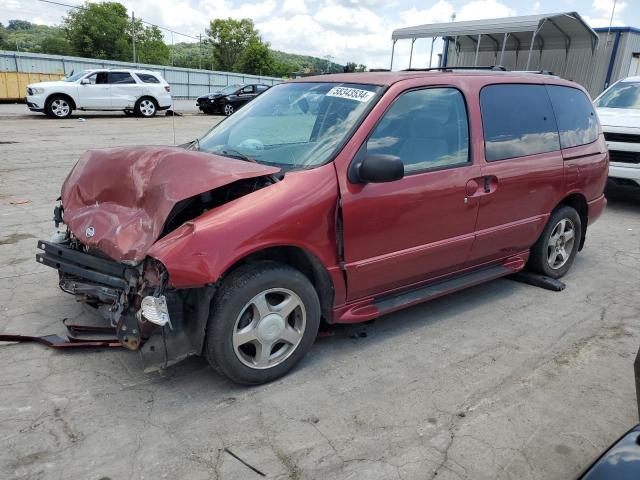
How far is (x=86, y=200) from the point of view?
3.30 meters

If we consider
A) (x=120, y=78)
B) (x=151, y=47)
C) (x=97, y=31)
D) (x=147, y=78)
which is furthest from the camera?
(x=151, y=47)

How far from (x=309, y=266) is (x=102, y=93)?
18.9m

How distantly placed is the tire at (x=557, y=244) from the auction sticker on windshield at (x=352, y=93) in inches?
89.8

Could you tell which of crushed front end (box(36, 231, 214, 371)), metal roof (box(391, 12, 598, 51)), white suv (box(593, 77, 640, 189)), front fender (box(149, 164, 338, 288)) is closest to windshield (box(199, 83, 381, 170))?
front fender (box(149, 164, 338, 288))

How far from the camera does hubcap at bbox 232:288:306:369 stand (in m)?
2.90

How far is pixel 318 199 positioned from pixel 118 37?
267 ft

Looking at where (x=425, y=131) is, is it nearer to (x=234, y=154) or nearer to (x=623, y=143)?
(x=234, y=154)

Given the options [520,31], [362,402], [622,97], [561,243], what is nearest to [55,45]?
[520,31]

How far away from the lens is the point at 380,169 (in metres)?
3.06

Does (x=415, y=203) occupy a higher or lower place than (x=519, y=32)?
lower

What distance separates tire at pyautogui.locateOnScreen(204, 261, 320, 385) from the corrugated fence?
27.6 m

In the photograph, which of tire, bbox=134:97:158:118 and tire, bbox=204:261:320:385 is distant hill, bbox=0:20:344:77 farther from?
tire, bbox=204:261:320:385

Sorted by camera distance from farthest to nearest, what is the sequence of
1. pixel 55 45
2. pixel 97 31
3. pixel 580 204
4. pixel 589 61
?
1. pixel 55 45
2. pixel 97 31
3. pixel 589 61
4. pixel 580 204

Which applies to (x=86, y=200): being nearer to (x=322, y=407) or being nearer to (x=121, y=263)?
(x=121, y=263)
